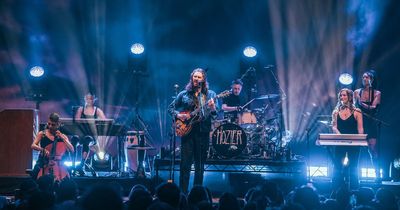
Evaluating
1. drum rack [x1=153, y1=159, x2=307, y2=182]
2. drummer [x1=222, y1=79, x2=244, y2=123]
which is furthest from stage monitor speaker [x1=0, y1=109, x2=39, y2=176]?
drummer [x1=222, y1=79, x2=244, y2=123]

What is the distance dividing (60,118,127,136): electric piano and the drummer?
2.86 metres

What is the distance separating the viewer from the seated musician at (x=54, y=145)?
9711 millimetres

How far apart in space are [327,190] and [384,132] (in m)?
4.09

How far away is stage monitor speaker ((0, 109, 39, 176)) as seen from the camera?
429 inches

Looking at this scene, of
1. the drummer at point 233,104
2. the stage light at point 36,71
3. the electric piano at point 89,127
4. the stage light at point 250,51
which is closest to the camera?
the electric piano at point 89,127

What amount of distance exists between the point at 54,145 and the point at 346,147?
5.41 meters

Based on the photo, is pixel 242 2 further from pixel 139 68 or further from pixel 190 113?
pixel 190 113

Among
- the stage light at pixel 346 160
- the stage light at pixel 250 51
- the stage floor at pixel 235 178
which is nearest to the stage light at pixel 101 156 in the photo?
the stage floor at pixel 235 178

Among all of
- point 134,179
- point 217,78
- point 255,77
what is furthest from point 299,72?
point 134,179

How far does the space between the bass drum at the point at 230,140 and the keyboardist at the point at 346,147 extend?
8.55ft

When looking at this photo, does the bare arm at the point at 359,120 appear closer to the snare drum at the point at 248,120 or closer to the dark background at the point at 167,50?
the snare drum at the point at 248,120

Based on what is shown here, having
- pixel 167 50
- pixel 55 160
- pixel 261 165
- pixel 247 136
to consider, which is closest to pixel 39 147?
pixel 55 160

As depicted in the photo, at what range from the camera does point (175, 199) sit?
4.79 meters

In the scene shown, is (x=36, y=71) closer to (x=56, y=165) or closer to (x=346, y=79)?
(x=56, y=165)
